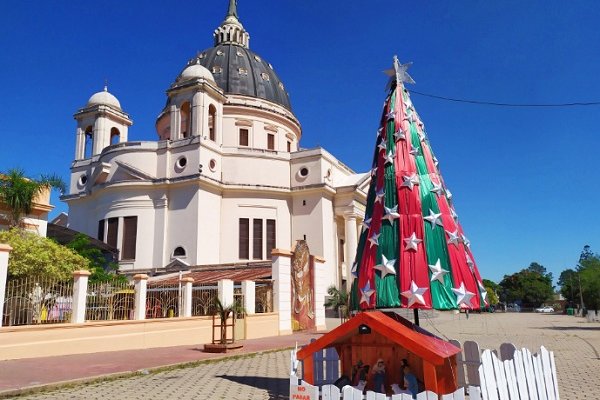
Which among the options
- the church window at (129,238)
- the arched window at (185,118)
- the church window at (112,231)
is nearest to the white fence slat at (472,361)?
the church window at (129,238)

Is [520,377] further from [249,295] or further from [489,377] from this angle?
[249,295]

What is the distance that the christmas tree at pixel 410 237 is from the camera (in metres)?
7.05

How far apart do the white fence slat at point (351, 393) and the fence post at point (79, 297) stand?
11143mm

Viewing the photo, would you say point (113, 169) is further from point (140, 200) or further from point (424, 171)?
point (424, 171)

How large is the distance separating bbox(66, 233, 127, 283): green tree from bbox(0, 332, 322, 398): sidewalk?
410 inches

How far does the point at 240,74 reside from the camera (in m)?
47.6

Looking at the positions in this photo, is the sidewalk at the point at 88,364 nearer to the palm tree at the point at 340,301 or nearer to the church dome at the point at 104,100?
the palm tree at the point at 340,301

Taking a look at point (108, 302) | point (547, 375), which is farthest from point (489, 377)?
point (108, 302)

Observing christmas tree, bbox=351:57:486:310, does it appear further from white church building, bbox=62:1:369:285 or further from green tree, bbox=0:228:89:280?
white church building, bbox=62:1:369:285

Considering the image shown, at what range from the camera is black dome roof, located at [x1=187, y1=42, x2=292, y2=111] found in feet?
154

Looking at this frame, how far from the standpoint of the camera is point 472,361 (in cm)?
803

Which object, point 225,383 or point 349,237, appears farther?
point 349,237

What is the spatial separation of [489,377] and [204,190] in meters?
32.0

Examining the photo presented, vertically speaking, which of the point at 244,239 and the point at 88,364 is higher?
the point at 244,239
